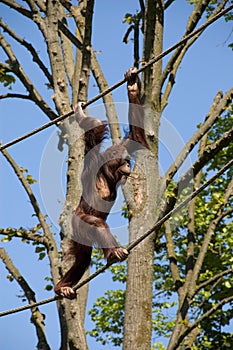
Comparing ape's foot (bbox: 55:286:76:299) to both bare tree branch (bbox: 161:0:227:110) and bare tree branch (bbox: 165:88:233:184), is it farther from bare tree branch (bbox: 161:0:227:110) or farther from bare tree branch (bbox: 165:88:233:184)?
bare tree branch (bbox: 161:0:227:110)

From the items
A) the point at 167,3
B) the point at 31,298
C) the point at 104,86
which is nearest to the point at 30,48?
the point at 104,86

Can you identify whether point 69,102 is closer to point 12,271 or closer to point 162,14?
point 162,14

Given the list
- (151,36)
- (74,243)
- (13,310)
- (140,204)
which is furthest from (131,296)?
(151,36)

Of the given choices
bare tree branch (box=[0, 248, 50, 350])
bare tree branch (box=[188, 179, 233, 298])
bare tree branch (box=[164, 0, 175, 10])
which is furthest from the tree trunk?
bare tree branch (box=[0, 248, 50, 350])

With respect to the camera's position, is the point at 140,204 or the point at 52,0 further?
the point at 52,0

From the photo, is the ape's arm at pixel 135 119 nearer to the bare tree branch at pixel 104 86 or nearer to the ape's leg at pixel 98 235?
the ape's leg at pixel 98 235

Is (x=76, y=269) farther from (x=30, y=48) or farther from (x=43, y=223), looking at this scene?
(x=30, y=48)

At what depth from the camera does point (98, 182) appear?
570 cm

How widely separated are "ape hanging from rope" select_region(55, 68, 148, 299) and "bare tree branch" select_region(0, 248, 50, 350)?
259 centimetres

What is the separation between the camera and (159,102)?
318 inches

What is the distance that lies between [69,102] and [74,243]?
2.89 meters

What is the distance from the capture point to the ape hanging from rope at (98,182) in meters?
5.50

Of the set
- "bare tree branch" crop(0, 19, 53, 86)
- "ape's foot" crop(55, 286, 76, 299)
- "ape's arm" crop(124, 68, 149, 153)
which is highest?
"bare tree branch" crop(0, 19, 53, 86)

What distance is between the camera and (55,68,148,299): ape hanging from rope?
5.50 metres
